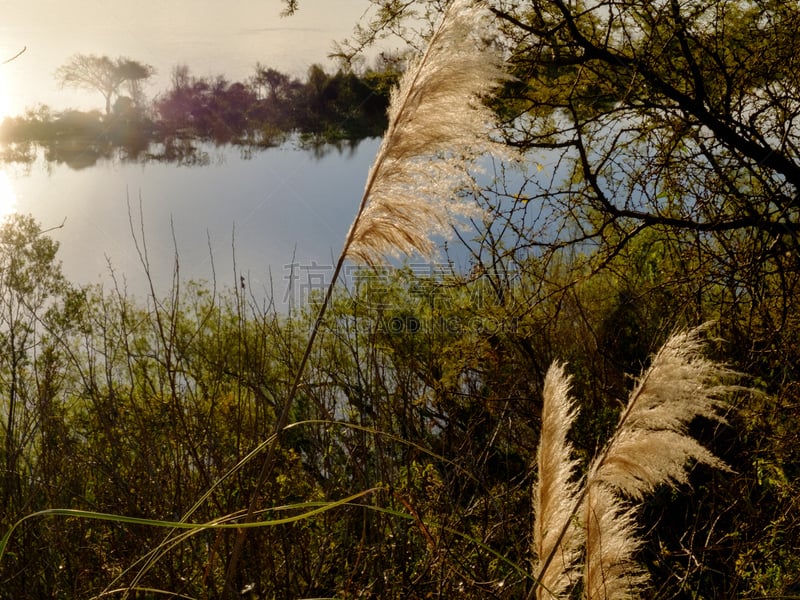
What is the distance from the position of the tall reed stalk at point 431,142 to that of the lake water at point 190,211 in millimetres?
13927

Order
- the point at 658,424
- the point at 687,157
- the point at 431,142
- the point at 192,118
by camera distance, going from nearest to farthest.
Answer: the point at 658,424 → the point at 431,142 → the point at 687,157 → the point at 192,118

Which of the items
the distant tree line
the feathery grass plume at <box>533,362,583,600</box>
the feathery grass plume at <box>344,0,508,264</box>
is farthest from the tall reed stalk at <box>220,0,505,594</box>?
the distant tree line

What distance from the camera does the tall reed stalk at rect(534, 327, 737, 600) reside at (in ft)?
5.43

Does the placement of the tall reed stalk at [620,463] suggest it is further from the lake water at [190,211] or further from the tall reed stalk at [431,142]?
the lake water at [190,211]

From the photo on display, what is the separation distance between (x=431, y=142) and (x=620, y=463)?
0.92m

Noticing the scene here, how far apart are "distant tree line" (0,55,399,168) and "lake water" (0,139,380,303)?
3.37 feet

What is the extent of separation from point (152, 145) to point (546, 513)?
38.5m

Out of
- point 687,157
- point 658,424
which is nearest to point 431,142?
point 658,424

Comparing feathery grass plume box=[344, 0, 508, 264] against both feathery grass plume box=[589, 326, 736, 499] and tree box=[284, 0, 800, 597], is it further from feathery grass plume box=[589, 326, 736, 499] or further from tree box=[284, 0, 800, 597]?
tree box=[284, 0, 800, 597]

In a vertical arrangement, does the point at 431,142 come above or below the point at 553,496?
above

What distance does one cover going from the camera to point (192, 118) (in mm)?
39500

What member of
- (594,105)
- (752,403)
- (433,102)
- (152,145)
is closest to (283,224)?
(152,145)

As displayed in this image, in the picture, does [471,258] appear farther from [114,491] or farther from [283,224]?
[283,224]

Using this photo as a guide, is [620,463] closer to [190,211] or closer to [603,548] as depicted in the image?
[603,548]
